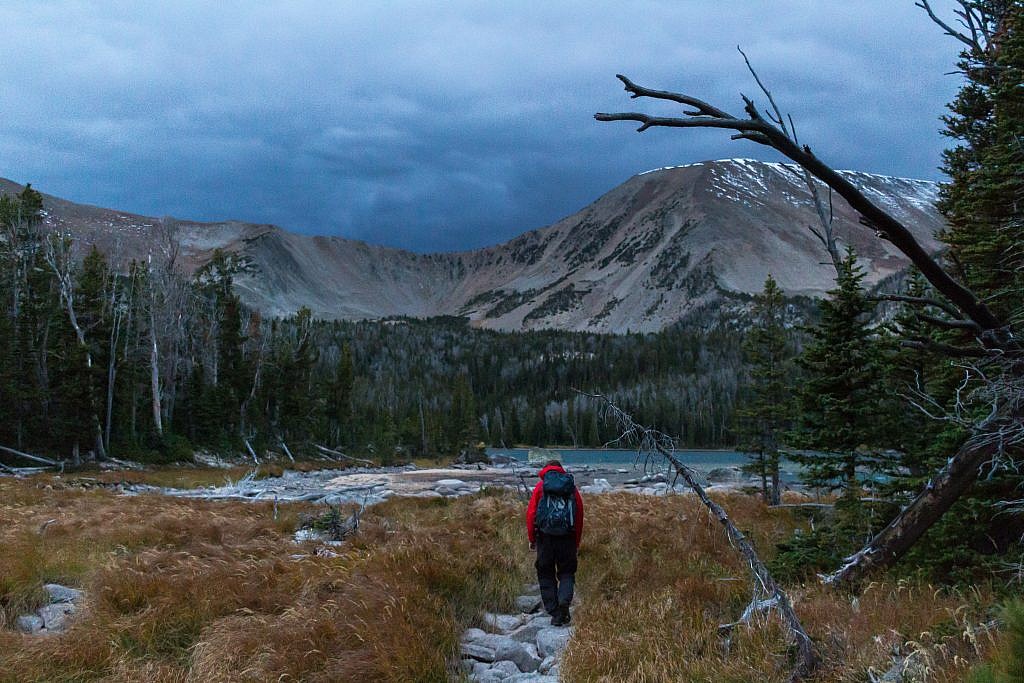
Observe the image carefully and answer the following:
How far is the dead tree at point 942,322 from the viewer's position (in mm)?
3160

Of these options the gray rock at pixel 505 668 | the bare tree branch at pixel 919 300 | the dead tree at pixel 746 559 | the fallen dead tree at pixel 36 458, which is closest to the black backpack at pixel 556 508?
the dead tree at pixel 746 559

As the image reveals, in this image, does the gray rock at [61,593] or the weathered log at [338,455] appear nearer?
the gray rock at [61,593]

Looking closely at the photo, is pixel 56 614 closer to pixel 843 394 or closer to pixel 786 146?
pixel 786 146

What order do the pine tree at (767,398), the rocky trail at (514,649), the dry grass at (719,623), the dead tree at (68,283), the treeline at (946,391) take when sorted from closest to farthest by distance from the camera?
the dry grass at (719,623) → the treeline at (946,391) → the rocky trail at (514,649) → the pine tree at (767,398) → the dead tree at (68,283)

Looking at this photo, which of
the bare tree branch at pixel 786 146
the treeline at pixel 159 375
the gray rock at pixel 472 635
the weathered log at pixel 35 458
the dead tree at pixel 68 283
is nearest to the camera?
the bare tree branch at pixel 786 146

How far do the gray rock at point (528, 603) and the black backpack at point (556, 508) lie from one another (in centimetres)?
132

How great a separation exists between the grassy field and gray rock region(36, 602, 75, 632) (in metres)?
0.21

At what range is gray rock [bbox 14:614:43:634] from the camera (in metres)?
6.64

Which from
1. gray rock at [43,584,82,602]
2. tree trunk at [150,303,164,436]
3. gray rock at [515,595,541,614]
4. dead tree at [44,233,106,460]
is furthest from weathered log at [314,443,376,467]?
gray rock at [515,595,541,614]

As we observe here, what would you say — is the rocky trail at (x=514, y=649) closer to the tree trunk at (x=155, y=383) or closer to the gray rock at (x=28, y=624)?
the gray rock at (x=28, y=624)

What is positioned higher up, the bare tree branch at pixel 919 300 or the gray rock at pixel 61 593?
the bare tree branch at pixel 919 300

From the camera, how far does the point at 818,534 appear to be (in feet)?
28.7

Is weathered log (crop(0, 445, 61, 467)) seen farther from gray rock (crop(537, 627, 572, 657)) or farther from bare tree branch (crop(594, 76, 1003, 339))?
bare tree branch (crop(594, 76, 1003, 339))

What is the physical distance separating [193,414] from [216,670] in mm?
43876
